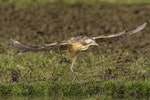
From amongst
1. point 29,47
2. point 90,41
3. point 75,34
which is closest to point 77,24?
point 75,34

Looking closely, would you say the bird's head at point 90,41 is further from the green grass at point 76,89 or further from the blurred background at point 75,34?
the green grass at point 76,89

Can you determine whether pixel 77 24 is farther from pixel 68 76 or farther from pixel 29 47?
pixel 29 47

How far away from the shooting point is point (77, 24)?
19.9 metres

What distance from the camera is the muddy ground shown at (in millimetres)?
17031

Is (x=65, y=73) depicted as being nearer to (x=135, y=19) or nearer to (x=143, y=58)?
(x=143, y=58)

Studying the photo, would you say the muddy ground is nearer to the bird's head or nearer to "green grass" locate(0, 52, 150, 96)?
"green grass" locate(0, 52, 150, 96)

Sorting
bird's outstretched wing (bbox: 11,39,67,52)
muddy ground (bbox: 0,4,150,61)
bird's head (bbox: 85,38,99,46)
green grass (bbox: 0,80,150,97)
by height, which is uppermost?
muddy ground (bbox: 0,4,150,61)

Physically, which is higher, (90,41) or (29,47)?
(90,41)

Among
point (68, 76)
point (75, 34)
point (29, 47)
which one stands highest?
point (75, 34)

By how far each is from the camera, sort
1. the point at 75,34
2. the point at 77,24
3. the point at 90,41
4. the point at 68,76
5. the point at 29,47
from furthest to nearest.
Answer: the point at 77,24 → the point at 75,34 → the point at 68,76 → the point at 90,41 → the point at 29,47

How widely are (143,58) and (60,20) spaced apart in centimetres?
517

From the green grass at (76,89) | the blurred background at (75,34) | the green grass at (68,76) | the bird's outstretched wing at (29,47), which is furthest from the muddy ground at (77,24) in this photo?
the bird's outstretched wing at (29,47)

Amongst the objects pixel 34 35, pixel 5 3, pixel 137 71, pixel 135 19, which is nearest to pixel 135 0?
pixel 135 19

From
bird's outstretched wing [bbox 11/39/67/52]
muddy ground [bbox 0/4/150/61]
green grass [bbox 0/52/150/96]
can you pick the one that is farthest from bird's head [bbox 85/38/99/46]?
muddy ground [bbox 0/4/150/61]
